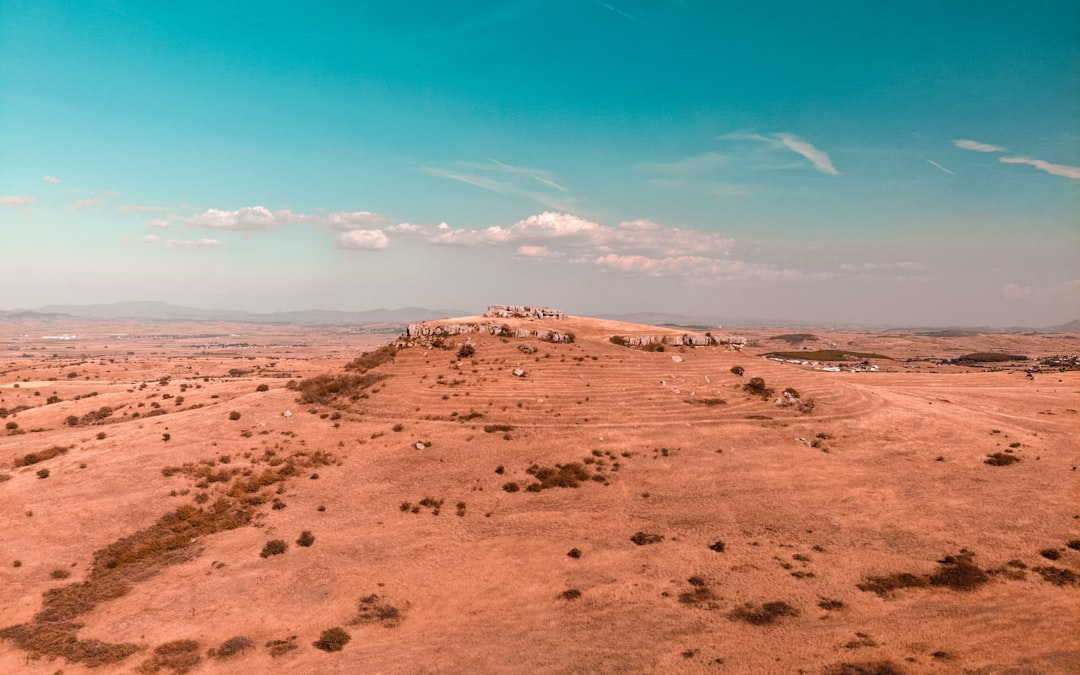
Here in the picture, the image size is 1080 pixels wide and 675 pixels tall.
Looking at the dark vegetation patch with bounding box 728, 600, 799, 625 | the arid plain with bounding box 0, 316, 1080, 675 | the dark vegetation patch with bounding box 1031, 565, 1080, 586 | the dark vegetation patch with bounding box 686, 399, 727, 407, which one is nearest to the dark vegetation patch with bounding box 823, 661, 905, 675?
the arid plain with bounding box 0, 316, 1080, 675

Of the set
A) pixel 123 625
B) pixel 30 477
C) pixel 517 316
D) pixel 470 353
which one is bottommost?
pixel 123 625

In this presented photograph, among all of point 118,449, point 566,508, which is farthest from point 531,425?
point 118,449

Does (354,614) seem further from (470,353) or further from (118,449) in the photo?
(470,353)

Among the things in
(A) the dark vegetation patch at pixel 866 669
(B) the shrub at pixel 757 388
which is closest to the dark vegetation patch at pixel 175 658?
(A) the dark vegetation patch at pixel 866 669

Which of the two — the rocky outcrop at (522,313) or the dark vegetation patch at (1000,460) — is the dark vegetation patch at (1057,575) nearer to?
the dark vegetation patch at (1000,460)

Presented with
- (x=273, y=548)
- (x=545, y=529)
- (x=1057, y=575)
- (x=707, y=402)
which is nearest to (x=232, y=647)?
(x=273, y=548)
